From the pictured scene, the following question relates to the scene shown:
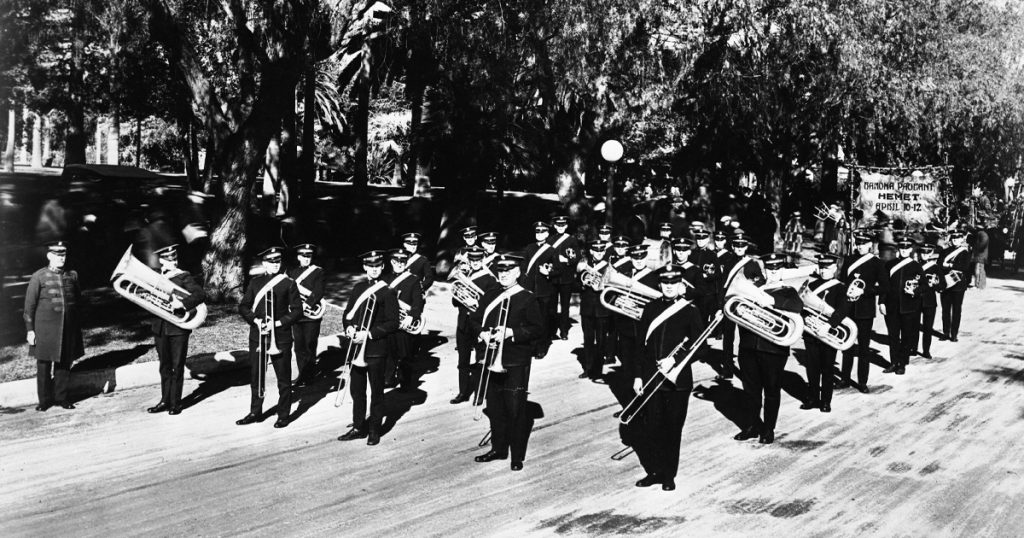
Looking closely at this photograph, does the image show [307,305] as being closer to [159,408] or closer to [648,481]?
[159,408]

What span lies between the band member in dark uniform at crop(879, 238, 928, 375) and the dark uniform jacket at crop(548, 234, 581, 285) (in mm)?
4465

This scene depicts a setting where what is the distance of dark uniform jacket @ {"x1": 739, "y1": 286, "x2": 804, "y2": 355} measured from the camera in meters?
9.79

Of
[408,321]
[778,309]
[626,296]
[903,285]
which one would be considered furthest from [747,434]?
[903,285]

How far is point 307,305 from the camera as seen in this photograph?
11.3m

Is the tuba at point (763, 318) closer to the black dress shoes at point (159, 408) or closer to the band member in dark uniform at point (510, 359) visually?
the band member in dark uniform at point (510, 359)

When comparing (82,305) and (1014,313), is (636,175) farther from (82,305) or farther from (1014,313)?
(82,305)

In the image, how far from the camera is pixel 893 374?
13.5 m

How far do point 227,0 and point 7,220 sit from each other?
9.99 m

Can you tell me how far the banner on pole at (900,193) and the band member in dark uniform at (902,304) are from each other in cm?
944

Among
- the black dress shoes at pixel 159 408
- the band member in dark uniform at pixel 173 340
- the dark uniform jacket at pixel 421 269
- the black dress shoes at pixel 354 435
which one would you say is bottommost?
the black dress shoes at pixel 159 408

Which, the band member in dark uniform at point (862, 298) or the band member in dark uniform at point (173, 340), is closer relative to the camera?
the band member in dark uniform at point (173, 340)

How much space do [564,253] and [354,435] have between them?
18.6 feet

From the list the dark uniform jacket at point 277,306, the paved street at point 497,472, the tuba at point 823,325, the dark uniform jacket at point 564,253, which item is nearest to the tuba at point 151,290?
the dark uniform jacket at point 277,306

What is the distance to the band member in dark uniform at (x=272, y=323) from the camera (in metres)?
10.3
